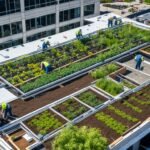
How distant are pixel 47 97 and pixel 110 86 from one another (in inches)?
255

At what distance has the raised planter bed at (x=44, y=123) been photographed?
28053 millimetres

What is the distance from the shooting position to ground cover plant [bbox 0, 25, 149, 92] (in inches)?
1415

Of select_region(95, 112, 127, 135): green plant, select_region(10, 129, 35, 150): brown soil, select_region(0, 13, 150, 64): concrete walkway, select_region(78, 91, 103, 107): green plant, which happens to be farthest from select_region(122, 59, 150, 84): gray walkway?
select_region(10, 129, 35, 150): brown soil

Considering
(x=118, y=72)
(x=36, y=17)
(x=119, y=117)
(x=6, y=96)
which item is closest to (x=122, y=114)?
(x=119, y=117)

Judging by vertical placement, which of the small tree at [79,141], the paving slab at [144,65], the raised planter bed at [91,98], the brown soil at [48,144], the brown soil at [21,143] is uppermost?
the small tree at [79,141]

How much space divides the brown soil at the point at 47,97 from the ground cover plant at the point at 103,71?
0.70m

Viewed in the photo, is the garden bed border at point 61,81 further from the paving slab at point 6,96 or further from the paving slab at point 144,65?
the paving slab at point 144,65

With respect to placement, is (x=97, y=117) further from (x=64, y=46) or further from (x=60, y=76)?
(x=64, y=46)

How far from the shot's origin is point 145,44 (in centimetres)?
4462

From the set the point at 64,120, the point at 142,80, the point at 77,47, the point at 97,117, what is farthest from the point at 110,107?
the point at 77,47

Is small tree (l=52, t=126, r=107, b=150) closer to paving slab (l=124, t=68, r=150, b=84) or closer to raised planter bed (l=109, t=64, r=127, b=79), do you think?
raised planter bed (l=109, t=64, r=127, b=79)

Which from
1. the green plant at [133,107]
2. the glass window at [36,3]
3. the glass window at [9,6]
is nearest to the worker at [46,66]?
the green plant at [133,107]

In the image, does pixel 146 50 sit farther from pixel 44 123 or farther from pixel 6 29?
pixel 44 123

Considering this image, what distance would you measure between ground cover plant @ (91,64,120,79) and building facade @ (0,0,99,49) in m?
16.4
